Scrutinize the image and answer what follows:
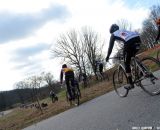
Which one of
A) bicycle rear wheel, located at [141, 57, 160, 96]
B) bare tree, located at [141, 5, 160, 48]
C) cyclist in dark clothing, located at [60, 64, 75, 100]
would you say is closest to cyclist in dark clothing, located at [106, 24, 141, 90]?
bicycle rear wheel, located at [141, 57, 160, 96]

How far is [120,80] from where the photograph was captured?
35.7 ft

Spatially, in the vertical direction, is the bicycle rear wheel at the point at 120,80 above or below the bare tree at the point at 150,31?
below

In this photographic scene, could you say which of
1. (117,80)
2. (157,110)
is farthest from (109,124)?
(117,80)

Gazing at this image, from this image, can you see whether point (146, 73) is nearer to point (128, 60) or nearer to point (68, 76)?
point (128, 60)

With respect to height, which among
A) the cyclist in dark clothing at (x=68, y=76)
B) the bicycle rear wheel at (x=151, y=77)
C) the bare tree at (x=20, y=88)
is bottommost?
the bicycle rear wheel at (x=151, y=77)

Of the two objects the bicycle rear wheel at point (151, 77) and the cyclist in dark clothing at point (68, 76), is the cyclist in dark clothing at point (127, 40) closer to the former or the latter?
the bicycle rear wheel at point (151, 77)

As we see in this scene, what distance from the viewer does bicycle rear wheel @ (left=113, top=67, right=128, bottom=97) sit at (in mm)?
10377

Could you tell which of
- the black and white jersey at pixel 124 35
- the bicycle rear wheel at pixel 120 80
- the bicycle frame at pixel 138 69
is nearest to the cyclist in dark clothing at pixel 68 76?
the bicycle rear wheel at pixel 120 80

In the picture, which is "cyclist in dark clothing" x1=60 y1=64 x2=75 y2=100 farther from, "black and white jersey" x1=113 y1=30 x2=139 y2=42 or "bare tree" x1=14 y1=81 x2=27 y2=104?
"bare tree" x1=14 y1=81 x2=27 y2=104

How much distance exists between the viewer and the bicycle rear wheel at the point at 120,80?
1038cm

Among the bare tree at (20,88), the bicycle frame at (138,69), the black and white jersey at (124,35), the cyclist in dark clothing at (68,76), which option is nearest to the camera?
the bicycle frame at (138,69)

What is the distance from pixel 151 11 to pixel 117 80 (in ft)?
356

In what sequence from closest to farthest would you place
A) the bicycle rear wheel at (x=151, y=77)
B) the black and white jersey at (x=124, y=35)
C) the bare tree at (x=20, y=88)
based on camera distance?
1. the bicycle rear wheel at (x=151, y=77)
2. the black and white jersey at (x=124, y=35)
3. the bare tree at (x=20, y=88)

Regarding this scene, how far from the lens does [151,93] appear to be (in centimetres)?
905
